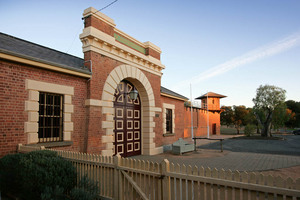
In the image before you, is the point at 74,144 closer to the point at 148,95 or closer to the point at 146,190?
the point at 146,190

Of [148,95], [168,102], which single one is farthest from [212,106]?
[148,95]

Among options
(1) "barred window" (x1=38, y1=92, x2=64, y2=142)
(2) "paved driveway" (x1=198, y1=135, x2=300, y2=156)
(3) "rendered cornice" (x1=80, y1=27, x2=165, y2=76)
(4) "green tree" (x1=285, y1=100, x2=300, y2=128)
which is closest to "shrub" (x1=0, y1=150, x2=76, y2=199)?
(1) "barred window" (x1=38, y1=92, x2=64, y2=142)

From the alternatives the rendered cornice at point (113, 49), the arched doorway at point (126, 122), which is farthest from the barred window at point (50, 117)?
the arched doorway at point (126, 122)

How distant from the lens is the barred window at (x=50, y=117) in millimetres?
6789

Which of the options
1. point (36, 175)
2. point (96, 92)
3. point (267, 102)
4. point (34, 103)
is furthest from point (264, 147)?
point (36, 175)

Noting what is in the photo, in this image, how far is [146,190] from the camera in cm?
403

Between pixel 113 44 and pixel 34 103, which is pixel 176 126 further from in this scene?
pixel 34 103

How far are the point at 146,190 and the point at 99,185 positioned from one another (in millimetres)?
1416

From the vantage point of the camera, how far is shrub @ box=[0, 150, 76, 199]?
403cm

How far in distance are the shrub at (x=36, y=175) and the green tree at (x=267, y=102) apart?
25.3 meters

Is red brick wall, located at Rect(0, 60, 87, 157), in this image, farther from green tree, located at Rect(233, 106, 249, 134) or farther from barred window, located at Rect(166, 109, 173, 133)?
green tree, located at Rect(233, 106, 249, 134)

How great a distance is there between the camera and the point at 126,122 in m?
10.5

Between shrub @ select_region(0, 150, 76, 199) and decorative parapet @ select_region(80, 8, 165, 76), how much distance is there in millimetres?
5101

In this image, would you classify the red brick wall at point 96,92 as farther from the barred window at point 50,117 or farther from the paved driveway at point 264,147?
the paved driveway at point 264,147
